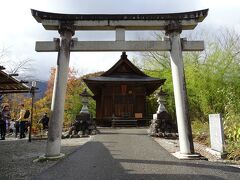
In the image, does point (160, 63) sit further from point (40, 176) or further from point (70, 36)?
point (40, 176)

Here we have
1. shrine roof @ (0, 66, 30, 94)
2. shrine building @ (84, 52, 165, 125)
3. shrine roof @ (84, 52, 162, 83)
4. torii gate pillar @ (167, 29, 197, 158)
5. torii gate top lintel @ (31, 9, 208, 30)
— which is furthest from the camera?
shrine roof @ (84, 52, 162, 83)

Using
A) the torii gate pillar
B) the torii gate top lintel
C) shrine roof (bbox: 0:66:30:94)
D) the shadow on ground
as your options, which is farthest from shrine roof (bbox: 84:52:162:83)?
the shadow on ground

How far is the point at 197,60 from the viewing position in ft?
77.7

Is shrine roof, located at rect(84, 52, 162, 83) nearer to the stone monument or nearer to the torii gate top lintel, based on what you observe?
the stone monument

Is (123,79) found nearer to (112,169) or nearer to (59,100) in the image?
(59,100)

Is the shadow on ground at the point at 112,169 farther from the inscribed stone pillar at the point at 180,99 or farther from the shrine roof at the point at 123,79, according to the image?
the shrine roof at the point at 123,79

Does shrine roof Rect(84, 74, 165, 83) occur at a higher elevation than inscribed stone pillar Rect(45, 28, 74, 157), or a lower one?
higher

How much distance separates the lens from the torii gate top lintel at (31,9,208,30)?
8.82m

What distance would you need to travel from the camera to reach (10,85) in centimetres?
1212

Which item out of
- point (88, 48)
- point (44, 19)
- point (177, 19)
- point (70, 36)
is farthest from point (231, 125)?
point (44, 19)

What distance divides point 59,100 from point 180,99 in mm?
3824

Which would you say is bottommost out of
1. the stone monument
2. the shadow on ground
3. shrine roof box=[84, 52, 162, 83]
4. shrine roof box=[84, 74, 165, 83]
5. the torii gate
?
the shadow on ground

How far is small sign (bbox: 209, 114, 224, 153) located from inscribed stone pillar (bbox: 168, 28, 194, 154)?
139 centimetres

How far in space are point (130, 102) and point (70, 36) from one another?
15677mm
